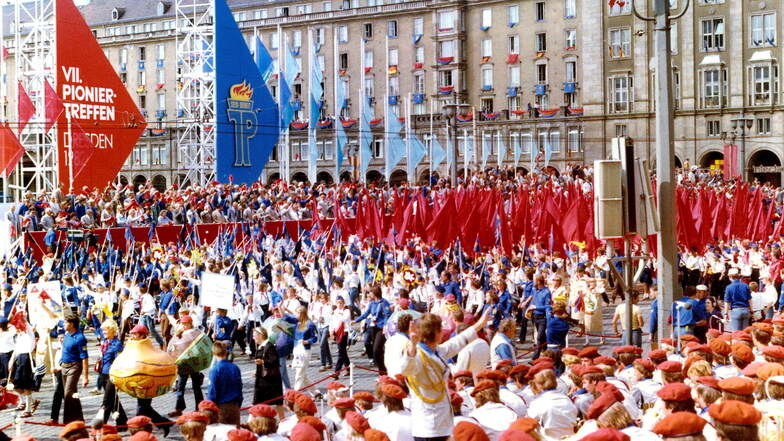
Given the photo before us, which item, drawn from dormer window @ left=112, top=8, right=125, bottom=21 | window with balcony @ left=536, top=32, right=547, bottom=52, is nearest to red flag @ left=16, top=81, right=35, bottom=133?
window with balcony @ left=536, top=32, right=547, bottom=52

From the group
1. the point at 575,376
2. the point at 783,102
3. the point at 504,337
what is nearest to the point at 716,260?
the point at 504,337

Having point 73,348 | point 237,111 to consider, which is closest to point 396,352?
point 73,348

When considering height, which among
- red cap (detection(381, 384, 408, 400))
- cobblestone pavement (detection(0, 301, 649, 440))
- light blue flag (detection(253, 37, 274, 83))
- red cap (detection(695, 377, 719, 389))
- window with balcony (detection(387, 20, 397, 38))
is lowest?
cobblestone pavement (detection(0, 301, 649, 440))

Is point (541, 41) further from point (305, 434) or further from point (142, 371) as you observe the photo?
point (305, 434)

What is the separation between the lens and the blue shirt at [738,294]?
1797 centimetres

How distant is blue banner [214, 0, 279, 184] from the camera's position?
40094mm

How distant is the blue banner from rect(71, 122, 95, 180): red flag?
478 centimetres

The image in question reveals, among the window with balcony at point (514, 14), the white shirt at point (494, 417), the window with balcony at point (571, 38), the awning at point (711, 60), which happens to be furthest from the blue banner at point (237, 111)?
the window with balcony at point (514, 14)

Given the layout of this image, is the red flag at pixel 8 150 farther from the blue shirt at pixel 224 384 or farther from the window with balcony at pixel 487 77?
the window with balcony at pixel 487 77

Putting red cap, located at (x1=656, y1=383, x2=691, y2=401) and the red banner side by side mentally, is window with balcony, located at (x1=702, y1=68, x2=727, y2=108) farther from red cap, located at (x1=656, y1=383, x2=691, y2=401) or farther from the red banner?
red cap, located at (x1=656, y1=383, x2=691, y2=401)

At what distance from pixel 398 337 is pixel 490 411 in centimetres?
108

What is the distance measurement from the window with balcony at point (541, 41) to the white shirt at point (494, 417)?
70.9 metres

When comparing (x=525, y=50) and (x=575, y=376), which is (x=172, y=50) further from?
(x=575, y=376)

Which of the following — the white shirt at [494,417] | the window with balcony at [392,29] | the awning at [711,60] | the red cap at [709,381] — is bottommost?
the white shirt at [494,417]
